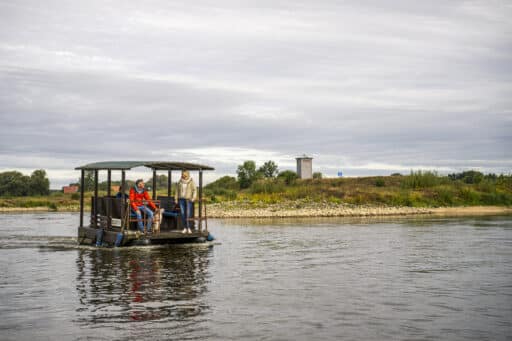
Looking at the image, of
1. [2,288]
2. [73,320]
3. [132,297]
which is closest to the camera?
[73,320]

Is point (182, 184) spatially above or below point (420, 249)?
above

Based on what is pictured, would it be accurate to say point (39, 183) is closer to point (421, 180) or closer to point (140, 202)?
point (421, 180)

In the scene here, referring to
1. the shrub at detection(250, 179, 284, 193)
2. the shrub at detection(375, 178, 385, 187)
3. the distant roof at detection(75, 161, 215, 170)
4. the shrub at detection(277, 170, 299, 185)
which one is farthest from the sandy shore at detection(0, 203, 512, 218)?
the distant roof at detection(75, 161, 215, 170)

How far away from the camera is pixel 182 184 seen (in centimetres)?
2417

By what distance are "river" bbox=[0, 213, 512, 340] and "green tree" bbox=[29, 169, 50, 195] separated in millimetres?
64541

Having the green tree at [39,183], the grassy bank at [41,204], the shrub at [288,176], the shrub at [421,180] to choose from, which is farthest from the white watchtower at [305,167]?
the green tree at [39,183]

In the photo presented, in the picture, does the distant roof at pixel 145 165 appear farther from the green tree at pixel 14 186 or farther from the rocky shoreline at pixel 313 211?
the green tree at pixel 14 186

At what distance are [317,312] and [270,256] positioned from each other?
9.73 m

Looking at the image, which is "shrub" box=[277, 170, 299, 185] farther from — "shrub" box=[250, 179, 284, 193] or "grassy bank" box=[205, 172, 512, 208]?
"shrub" box=[250, 179, 284, 193]

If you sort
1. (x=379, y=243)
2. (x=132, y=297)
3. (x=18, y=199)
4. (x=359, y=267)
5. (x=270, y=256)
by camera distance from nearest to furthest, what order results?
1. (x=132, y=297)
2. (x=359, y=267)
3. (x=270, y=256)
4. (x=379, y=243)
5. (x=18, y=199)

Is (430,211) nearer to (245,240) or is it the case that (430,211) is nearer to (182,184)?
(245,240)

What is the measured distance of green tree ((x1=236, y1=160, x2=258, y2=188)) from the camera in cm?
7731

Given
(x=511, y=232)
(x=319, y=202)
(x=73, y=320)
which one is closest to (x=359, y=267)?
(x=73, y=320)

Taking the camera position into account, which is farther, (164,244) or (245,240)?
(245,240)
